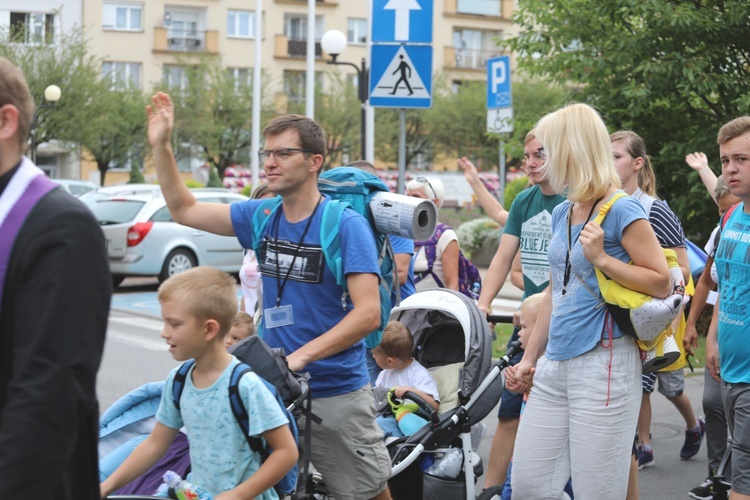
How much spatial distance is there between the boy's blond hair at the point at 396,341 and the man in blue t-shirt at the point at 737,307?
1540 mm

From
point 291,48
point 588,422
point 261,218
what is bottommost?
point 588,422

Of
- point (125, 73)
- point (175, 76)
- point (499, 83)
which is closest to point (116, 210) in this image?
point (499, 83)

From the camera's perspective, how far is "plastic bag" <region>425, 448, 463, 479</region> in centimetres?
540

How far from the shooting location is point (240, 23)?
59.2 m

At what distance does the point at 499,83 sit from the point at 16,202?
434 inches

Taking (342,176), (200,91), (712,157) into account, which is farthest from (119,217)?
(200,91)

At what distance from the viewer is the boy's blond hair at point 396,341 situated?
5.61 meters

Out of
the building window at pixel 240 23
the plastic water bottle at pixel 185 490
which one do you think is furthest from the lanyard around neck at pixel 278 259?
the building window at pixel 240 23

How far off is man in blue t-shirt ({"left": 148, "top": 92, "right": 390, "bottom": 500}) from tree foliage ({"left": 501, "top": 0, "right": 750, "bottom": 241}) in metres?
7.84

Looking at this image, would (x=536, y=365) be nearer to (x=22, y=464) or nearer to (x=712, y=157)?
(x=22, y=464)

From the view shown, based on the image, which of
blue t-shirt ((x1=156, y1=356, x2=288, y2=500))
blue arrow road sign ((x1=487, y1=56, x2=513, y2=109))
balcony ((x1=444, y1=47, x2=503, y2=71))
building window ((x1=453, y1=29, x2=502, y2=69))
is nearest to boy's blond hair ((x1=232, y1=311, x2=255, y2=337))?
blue t-shirt ((x1=156, y1=356, x2=288, y2=500))

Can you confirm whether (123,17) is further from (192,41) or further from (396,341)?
(396,341)

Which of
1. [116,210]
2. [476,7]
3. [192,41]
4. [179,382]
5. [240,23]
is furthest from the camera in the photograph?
[476,7]

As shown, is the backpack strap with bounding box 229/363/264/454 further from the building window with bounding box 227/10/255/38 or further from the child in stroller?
the building window with bounding box 227/10/255/38
